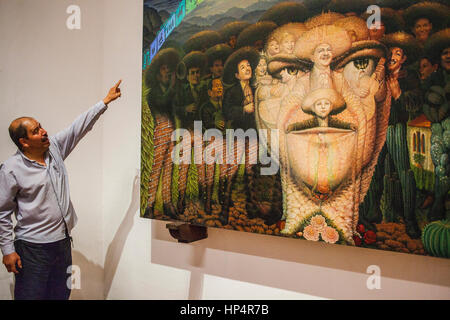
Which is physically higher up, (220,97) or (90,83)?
(90,83)

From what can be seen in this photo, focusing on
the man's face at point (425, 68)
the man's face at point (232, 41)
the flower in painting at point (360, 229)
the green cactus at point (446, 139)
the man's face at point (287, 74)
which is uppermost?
the man's face at point (232, 41)

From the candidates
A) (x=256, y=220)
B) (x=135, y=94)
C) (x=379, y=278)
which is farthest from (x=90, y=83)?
(x=379, y=278)

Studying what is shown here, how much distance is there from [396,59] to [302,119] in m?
0.49

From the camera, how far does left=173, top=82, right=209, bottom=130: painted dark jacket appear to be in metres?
2.07

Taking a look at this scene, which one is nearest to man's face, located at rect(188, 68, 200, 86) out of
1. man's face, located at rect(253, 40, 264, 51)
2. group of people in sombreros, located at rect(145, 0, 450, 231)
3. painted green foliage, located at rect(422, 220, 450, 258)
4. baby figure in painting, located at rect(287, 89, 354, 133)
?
group of people in sombreros, located at rect(145, 0, 450, 231)

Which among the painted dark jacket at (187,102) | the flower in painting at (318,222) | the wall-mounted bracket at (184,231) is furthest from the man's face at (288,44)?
the wall-mounted bracket at (184,231)

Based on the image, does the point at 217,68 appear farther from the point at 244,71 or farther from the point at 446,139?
the point at 446,139

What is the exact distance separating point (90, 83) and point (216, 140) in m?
1.20

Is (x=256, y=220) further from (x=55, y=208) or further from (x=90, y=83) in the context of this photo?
(x=90, y=83)

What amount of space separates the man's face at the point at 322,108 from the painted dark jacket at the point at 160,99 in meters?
0.87

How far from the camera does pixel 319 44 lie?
174 centimetres

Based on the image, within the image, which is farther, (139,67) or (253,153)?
(139,67)

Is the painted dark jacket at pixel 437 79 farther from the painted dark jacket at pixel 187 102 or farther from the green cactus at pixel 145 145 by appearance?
the green cactus at pixel 145 145

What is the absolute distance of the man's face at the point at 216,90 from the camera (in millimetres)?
2006
